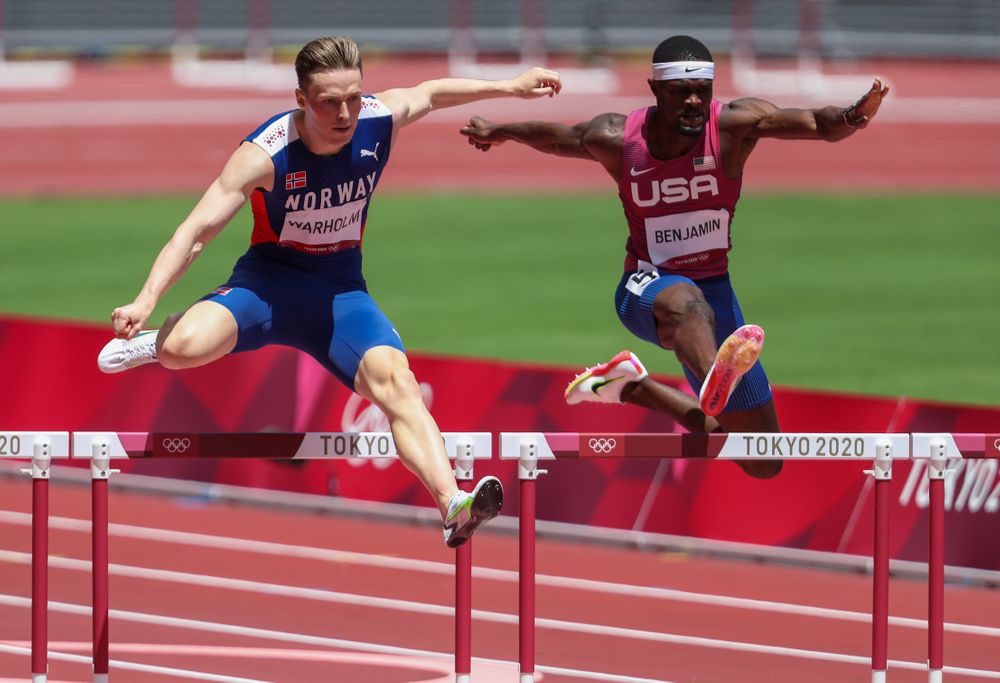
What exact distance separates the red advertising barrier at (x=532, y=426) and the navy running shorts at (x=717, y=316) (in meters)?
2.29

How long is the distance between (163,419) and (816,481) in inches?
183

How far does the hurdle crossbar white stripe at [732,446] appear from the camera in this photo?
7227 millimetres

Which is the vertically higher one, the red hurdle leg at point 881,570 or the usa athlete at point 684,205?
the usa athlete at point 684,205

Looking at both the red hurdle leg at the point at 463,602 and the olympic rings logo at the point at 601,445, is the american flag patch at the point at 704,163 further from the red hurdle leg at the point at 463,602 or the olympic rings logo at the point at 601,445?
the red hurdle leg at the point at 463,602

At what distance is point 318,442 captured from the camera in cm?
707

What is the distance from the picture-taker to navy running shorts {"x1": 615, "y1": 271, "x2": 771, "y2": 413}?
27.4 ft

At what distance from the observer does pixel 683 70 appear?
26.2 feet

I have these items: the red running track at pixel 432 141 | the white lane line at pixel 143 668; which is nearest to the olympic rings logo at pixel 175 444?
the white lane line at pixel 143 668

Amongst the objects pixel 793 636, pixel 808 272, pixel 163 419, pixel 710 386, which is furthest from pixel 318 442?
pixel 808 272

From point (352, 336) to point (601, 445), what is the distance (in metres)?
1.14

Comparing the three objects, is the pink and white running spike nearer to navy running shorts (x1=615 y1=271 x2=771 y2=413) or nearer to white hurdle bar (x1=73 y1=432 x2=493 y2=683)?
navy running shorts (x1=615 y1=271 x2=771 y2=413)

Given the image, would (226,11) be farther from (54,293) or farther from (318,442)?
(318,442)

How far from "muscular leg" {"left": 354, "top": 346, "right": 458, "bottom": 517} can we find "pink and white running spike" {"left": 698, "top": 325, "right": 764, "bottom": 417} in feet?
4.31

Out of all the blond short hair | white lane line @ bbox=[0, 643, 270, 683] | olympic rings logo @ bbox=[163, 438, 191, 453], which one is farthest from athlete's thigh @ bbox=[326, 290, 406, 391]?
white lane line @ bbox=[0, 643, 270, 683]
